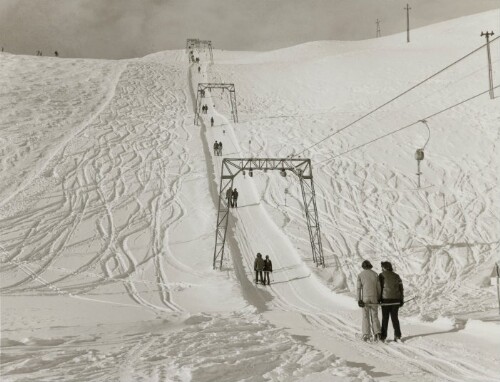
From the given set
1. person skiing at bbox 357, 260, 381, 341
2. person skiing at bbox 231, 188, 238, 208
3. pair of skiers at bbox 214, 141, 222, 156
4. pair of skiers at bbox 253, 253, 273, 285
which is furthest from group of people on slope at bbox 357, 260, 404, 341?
pair of skiers at bbox 214, 141, 222, 156

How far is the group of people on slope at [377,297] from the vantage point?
30.3 feet

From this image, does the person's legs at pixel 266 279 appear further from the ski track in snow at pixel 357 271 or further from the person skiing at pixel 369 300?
the person skiing at pixel 369 300

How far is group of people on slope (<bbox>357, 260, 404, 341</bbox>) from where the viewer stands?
9.23m

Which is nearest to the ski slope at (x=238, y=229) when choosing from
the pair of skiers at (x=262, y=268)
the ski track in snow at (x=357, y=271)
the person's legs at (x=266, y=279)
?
the ski track in snow at (x=357, y=271)

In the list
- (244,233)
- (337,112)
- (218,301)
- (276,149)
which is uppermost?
(337,112)

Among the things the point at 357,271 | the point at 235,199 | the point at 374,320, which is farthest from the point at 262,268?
the point at 374,320

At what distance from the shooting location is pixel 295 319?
12.4 meters

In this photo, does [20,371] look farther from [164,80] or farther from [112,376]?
[164,80]

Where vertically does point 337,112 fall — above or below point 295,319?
above

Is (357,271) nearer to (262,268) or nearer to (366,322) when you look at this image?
(262,268)

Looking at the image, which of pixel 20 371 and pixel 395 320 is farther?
pixel 395 320

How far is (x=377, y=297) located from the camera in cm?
938

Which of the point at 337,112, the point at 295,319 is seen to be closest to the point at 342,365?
the point at 295,319

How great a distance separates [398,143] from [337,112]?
11.7 meters
